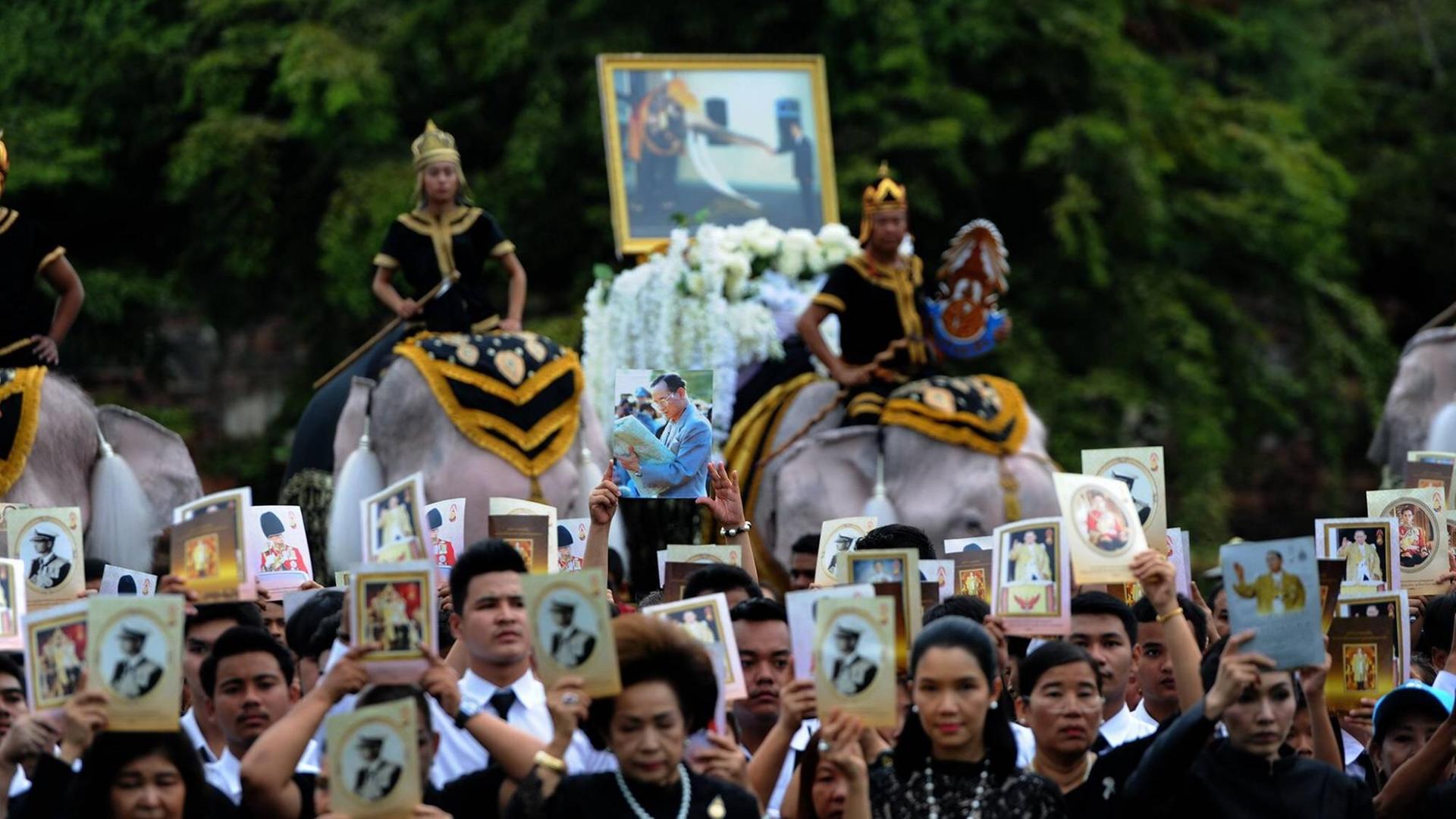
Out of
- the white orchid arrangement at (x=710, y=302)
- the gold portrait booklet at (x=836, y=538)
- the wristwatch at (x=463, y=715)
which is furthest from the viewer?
the white orchid arrangement at (x=710, y=302)

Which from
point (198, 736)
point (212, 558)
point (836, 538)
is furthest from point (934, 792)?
point (836, 538)

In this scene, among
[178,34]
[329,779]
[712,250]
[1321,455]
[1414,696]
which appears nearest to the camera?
[329,779]

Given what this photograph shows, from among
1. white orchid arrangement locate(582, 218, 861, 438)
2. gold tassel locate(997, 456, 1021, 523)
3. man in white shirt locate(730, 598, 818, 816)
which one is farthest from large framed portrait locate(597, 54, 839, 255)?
man in white shirt locate(730, 598, 818, 816)

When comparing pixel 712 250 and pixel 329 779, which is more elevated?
pixel 712 250

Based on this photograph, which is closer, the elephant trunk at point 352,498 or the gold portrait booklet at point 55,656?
the gold portrait booklet at point 55,656

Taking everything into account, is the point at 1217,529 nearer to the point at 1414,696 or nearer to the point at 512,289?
the point at 512,289

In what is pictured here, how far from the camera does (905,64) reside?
1833cm

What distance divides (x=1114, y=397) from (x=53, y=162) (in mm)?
7081

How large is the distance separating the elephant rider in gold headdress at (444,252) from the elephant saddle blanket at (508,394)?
53cm

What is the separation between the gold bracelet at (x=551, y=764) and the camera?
5.88 m

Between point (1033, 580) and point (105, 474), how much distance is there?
16.6 ft

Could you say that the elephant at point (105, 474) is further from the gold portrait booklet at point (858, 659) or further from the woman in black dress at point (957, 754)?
the woman in black dress at point (957, 754)

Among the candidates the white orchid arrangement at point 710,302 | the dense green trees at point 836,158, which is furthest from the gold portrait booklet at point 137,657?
the dense green trees at point 836,158

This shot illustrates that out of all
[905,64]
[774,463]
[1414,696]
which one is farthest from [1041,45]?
[1414,696]
